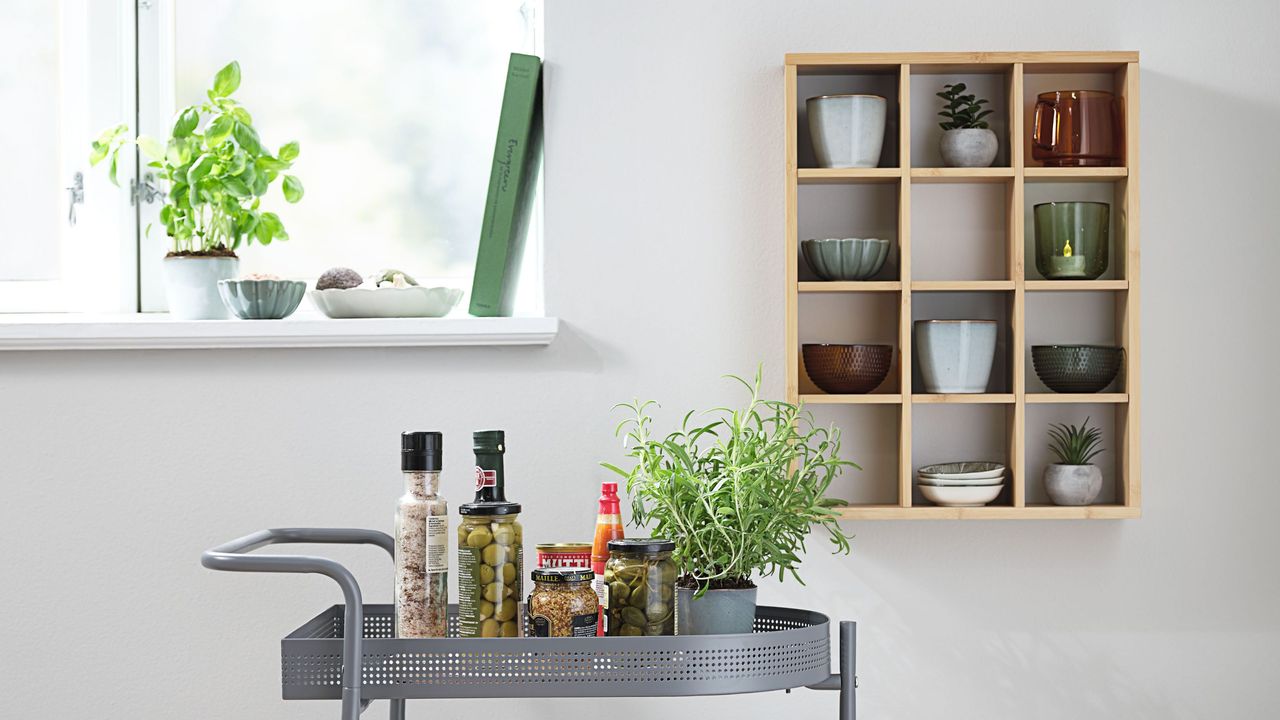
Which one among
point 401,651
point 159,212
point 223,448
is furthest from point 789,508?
point 159,212

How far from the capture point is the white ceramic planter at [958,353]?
164 cm

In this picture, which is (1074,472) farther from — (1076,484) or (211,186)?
(211,186)

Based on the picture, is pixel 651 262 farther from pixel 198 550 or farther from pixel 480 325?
pixel 198 550

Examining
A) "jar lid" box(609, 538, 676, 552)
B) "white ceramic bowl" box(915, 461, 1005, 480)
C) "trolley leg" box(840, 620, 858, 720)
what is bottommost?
"trolley leg" box(840, 620, 858, 720)

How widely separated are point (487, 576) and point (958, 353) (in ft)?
2.57

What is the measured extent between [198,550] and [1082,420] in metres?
1.38

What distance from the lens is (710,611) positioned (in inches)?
49.7

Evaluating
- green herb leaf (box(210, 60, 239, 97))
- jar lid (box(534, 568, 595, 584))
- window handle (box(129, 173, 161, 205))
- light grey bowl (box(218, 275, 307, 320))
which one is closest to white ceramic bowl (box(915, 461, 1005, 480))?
jar lid (box(534, 568, 595, 584))

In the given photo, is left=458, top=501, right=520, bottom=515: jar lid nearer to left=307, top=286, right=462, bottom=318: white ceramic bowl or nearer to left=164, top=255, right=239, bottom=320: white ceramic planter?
left=307, top=286, right=462, bottom=318: white ceramic bowl

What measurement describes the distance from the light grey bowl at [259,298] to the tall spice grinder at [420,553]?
567 millimetres

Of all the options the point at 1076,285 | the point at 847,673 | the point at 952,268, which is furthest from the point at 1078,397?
the point at 847,673

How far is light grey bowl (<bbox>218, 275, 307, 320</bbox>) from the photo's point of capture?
5.65 ft

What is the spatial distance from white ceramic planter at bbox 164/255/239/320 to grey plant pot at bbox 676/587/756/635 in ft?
3.16

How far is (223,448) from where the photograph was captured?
1734 mm
